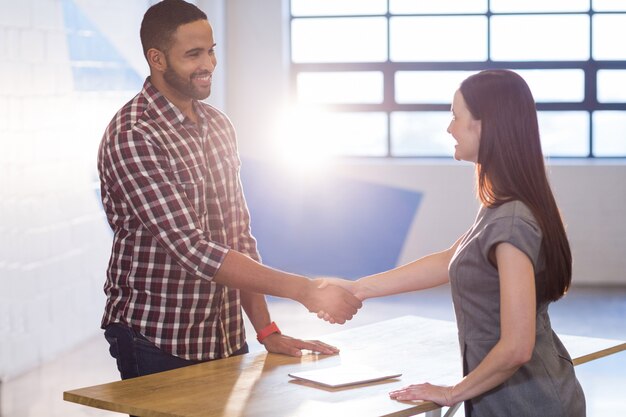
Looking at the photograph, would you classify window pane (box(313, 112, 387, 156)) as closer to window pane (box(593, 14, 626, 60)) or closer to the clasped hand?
window pane (box(593, 14, 626, 60))

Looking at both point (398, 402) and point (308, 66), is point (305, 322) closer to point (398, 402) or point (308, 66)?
point (308, 66)

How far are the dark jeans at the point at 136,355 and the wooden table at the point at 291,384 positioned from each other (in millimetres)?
75

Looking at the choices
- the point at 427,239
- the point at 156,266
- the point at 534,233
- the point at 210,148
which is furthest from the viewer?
the point at 427,239

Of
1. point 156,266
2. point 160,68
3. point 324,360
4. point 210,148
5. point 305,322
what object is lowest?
point 305,322

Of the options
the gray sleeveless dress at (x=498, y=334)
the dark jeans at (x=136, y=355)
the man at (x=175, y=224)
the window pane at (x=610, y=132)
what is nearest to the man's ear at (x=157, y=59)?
the man at (x=175, y=224)

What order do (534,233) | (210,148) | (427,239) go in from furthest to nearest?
1. (427,239)
2. (210,148)
3. (534,233)

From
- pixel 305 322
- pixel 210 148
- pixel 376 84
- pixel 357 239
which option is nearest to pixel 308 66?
pixel 376 84

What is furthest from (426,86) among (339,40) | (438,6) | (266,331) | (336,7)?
(266,331)

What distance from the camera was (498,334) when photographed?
6.48ft

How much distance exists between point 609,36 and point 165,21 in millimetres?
5718

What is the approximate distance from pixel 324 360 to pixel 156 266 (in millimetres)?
440

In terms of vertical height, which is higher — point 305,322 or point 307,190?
point 307,190

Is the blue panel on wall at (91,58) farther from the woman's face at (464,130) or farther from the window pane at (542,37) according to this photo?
the woman's face at (464,130)

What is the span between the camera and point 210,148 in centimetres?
239
